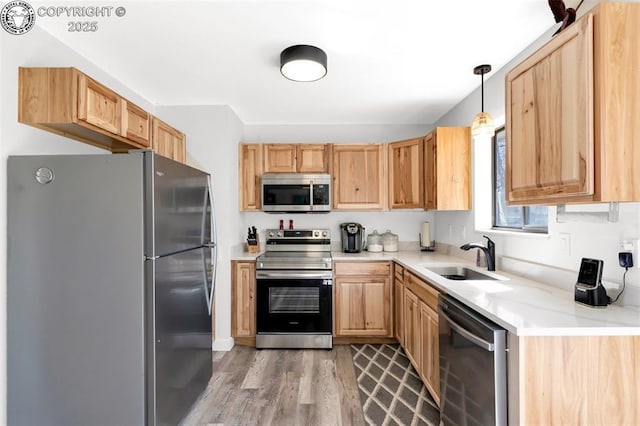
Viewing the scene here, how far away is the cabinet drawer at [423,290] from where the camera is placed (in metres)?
2.08

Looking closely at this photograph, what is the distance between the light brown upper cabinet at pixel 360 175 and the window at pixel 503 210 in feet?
3.79

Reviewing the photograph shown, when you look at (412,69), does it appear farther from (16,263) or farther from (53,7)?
(16,263)

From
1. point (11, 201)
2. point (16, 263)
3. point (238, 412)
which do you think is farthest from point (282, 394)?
point (11, 201)

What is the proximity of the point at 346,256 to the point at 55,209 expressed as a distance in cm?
239

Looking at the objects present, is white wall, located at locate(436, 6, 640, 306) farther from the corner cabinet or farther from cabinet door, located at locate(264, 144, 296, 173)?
cabinet door, located at locate(264, 144, 296, 173)

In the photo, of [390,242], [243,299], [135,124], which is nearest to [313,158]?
[390,242]

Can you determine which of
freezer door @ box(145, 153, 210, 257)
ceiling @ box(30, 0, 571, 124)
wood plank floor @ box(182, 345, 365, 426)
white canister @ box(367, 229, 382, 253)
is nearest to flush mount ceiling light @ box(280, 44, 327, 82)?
ceiling @ box(30, 0, 571, 124)

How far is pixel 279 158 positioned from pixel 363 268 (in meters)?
1.52

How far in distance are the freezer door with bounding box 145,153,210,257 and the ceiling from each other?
81 cm

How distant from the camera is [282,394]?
2.36m

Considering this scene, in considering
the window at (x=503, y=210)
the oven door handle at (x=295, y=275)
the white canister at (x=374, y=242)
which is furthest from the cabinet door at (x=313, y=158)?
the window at (x=503, y=210)

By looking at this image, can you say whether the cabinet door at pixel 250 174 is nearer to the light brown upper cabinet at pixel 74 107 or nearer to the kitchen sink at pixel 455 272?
the light brown upper cabinet at pixel 74 107

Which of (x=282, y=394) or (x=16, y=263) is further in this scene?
(x=282, y=394)

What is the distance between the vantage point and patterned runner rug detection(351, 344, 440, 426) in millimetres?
2074
